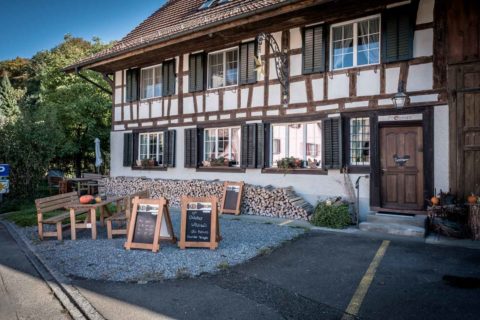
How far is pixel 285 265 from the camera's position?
5465 millimetres

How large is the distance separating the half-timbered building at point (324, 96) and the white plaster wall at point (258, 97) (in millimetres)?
31

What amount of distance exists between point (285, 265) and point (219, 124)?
719 cm

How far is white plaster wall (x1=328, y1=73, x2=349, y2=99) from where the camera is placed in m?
9.47

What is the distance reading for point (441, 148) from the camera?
8.16 m

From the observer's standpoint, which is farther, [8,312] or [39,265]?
[39,265]

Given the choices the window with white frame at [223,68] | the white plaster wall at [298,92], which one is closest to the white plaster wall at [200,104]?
the window with white frame at [223,68]

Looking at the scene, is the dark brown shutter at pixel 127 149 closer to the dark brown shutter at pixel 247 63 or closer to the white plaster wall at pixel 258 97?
the dark brown shutter at pixel 247 63

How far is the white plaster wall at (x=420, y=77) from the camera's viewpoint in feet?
27.4

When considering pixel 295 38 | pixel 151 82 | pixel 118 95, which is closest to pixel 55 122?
pixel 118 95

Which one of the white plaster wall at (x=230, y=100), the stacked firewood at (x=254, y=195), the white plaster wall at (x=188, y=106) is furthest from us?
the white plaster wall at (x=188, y=106)

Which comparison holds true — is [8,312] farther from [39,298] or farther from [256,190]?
[256,190]

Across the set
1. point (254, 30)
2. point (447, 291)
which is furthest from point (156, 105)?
point (447, 291)

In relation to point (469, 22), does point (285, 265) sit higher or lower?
lower

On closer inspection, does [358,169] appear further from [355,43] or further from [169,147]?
[169,147]
